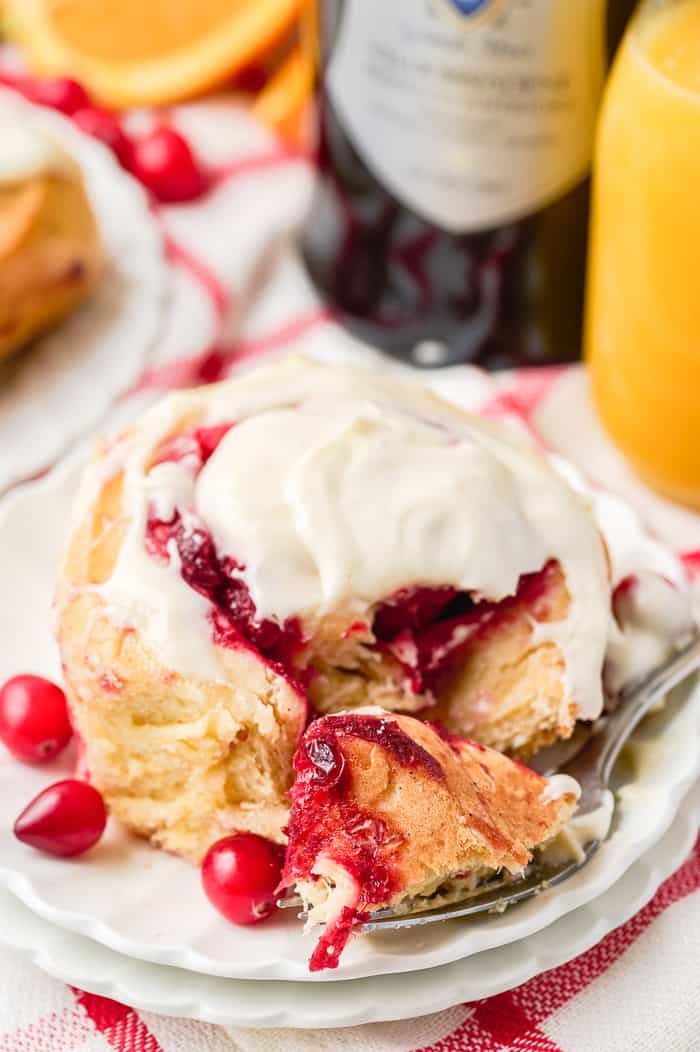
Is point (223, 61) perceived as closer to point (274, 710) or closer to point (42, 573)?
point (42, 573)

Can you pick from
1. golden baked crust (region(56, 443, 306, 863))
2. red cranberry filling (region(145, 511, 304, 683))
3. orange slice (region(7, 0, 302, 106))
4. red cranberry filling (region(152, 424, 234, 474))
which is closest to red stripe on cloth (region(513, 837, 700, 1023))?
golden baked crust (region(56, 443, 306, 863))

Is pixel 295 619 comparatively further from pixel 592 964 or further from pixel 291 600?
pixel 592 964

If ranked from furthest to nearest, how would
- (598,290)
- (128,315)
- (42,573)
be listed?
(128,315)
(598,290)
(42,573)

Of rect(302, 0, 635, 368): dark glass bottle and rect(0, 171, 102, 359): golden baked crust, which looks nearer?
rect(302, 0, 635, 368): dark glass bottle

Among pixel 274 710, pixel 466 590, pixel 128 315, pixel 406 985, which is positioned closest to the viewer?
pixel 406 985

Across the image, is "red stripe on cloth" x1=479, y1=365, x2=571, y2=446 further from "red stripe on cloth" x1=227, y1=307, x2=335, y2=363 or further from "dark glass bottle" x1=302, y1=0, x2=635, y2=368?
"red stripe on cloth" x1=227, y1=307, x2=335, y2=363

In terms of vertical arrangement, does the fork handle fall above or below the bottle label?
below

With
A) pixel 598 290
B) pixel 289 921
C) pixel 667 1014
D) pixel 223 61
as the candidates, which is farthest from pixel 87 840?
pixel 223 61

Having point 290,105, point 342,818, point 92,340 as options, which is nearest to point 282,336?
point 92,340
